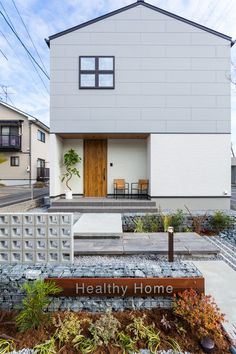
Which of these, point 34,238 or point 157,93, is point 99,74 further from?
point 34,238

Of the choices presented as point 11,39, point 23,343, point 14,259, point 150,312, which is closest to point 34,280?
point 23,343

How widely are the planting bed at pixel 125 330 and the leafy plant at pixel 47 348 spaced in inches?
2.4

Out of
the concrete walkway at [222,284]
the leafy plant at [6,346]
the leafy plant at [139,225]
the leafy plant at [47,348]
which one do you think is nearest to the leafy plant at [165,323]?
the concrete walkway at [222,284]

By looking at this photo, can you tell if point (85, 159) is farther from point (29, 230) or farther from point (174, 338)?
point (174, 338)

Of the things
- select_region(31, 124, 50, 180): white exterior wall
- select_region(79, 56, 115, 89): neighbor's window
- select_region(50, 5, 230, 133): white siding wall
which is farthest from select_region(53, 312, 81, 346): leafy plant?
select_region(31, 124, 50, 180): white exterior wall

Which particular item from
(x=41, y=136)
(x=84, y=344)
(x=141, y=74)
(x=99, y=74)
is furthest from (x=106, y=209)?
(x=41, y=136)

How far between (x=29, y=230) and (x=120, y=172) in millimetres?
6464

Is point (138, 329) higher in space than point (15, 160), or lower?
lower

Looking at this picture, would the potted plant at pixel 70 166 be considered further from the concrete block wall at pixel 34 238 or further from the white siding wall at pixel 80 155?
the concrete block wall at pixel 34 238

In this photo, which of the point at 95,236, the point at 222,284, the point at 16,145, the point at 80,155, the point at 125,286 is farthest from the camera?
the point at 16,145

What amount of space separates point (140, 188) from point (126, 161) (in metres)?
1.34

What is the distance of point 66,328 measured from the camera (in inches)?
92.7

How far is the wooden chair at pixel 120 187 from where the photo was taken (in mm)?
9531

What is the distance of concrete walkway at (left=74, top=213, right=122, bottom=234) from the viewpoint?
5.43m
